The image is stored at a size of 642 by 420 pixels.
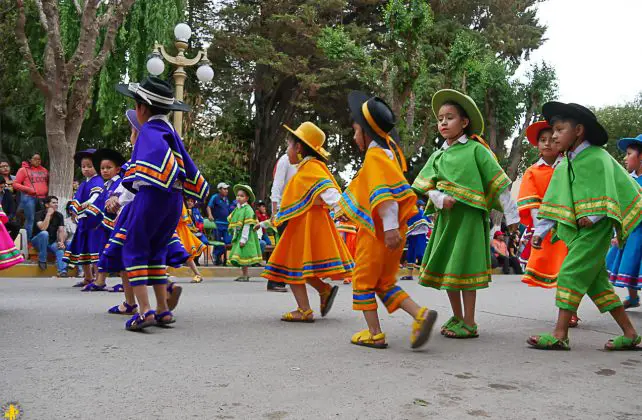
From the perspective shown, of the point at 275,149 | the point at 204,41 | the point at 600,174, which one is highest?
the point at 204,41

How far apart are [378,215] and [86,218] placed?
5627 mm

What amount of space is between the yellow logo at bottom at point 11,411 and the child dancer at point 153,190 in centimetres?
221

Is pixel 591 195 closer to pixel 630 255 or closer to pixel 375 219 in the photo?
pixel 375 219

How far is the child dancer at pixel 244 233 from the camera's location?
1248 centimetres

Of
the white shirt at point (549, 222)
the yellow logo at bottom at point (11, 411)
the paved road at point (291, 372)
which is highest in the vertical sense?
the white shirt at point (549, 222)

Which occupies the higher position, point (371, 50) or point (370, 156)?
point (371, 50)

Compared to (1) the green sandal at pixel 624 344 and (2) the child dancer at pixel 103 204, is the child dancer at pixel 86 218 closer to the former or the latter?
(2) the child dancer at pixel 103 204

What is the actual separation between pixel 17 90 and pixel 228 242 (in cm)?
973

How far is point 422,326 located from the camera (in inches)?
188

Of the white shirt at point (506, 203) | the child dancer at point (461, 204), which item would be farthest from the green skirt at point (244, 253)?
the white shirt at point (506, 203)

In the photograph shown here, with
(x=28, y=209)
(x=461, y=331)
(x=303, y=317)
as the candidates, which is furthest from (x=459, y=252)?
(x=28, y=209)

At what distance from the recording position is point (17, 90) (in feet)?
70.2

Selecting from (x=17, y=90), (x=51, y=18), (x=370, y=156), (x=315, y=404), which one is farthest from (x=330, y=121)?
(x=315, y=404)

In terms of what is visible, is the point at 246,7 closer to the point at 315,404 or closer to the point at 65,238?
the point at 65,238
